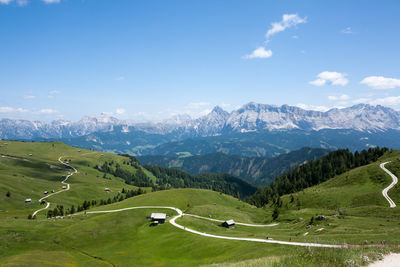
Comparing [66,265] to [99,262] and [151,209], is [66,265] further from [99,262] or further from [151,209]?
[151,209]

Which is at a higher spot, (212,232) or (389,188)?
A: (389,188)

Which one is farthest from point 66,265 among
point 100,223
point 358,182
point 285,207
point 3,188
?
point 3,188

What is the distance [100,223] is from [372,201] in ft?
438

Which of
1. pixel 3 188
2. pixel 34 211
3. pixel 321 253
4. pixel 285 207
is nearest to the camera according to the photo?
pixel 321 253

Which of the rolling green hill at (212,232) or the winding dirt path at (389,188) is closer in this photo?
the rolling green hill at (212,232)

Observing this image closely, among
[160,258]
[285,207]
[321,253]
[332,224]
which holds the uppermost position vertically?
[321,253]

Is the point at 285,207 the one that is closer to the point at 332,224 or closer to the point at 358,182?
the point at 358,182

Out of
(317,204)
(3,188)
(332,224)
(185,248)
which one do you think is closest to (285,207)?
(317,204)

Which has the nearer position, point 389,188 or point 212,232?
point 212,232

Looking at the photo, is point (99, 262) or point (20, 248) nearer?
point (99, 262)

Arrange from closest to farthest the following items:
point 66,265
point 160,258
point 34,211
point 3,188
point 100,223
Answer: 1. point 66,265
2. point 160,258
3. point 100,223
4. point 34,211
5. point 3,188

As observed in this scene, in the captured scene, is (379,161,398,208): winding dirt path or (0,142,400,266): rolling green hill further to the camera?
(379,161,398,208): winding dirt path

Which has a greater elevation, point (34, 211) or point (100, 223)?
point (100, 223)

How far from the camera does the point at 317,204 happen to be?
134375 mm
